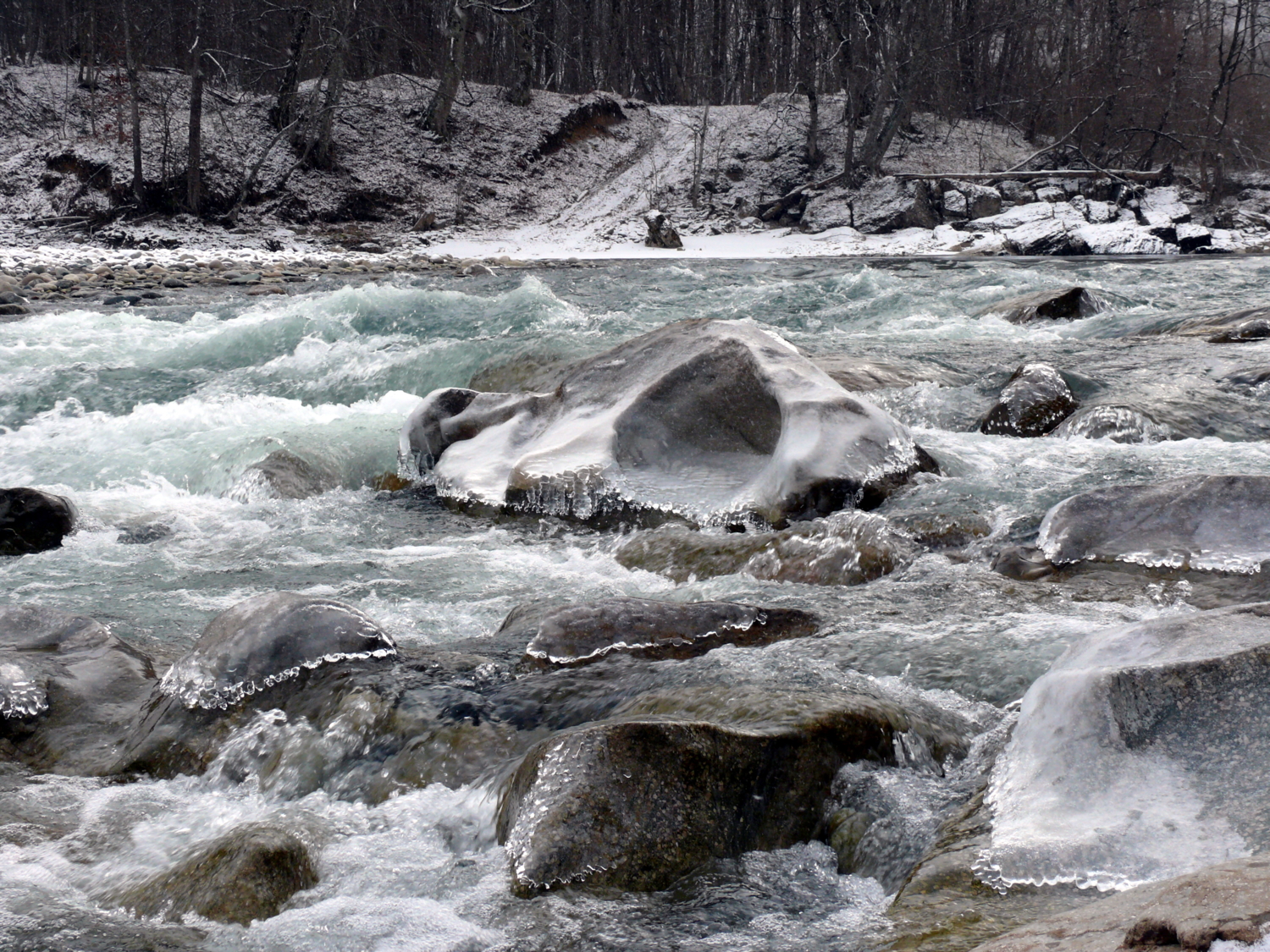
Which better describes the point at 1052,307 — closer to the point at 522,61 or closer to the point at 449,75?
the point at 449,75

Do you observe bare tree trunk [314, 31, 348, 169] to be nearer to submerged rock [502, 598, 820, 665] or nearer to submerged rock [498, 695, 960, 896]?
submerged rock [502, 598, 820, 665]

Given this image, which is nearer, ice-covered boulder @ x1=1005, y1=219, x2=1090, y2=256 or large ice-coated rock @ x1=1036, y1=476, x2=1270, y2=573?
large ice-coated rock @ x1=1036, y1=476, x2=1270, y2=573

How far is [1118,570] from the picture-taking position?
4.03 metres

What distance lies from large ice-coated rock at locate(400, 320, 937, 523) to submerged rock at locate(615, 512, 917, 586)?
37 centimetres

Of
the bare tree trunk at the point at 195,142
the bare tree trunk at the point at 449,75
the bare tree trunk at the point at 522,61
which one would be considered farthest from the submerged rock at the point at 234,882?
the bare tree trunk at the point at 522,61

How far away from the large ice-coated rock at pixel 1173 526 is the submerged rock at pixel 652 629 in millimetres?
1229

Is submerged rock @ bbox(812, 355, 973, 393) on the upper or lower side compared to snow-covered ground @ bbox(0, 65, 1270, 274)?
lower

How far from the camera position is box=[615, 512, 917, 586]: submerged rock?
4332 mm

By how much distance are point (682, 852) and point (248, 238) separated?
2210cm

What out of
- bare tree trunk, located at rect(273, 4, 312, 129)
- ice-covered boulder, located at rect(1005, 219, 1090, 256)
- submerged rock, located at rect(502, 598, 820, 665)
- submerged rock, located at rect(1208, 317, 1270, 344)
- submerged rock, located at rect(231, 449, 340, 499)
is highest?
bare tree trunk, located at rect(273, 4, 312, 129)

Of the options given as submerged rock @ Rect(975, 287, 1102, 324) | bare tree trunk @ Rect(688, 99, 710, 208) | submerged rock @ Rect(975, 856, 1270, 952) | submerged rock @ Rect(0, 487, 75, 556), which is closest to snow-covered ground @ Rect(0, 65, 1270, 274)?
bare tree trunk @ Rect(688, 99, 710, 208)

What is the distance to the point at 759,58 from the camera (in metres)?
32.1

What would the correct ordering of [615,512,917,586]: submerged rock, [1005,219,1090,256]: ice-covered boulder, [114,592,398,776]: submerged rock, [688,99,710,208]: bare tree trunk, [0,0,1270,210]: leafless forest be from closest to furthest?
[114,592,398,776]: submerged rock < [615,512,917,586]: submerged rock < [1005,219,1090,256]: ice-covered boulder < [0,0,1270,210]: leafless forest < [688,99,710,208]: bare tree trunk

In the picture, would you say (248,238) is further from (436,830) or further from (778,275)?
(436,830)
